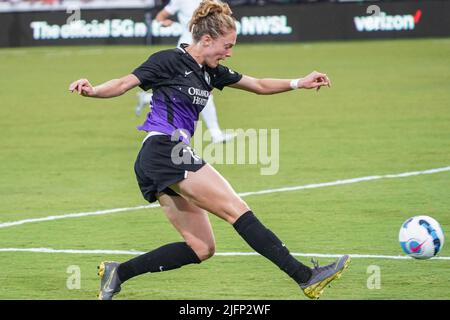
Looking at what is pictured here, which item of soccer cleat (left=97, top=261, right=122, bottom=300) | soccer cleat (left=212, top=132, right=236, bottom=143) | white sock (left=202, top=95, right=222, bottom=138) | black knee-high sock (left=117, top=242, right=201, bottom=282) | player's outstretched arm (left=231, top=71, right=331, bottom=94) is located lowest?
soccer cleat (left=212, top=132, right=236, bottom=143)

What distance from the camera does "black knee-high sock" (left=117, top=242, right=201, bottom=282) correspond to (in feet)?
25.7

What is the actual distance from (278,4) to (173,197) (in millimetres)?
25570

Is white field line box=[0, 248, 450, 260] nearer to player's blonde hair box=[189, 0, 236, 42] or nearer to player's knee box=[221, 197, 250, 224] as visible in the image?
player's knee box=[221, 197, 250, 224]

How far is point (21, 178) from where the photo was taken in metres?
13.5

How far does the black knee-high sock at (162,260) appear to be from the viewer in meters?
7.84

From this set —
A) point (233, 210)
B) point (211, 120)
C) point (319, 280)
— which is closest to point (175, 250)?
point (233, 210)

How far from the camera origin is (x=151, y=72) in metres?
7.65

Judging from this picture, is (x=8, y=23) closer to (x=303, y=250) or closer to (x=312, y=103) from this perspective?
(x=312, y=103)

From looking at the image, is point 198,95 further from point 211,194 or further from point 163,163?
point 211,194

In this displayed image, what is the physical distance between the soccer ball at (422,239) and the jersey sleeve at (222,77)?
1.86m

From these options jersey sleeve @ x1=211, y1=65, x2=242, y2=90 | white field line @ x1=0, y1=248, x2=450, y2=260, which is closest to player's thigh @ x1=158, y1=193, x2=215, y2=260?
jersey sleeve @ x1=211, y1=65, x2=242, y2=90

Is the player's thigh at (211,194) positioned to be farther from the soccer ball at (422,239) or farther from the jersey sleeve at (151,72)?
the soccer ball at (422,239)

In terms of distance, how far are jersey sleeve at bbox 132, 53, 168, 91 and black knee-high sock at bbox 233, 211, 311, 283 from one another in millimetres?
1181
